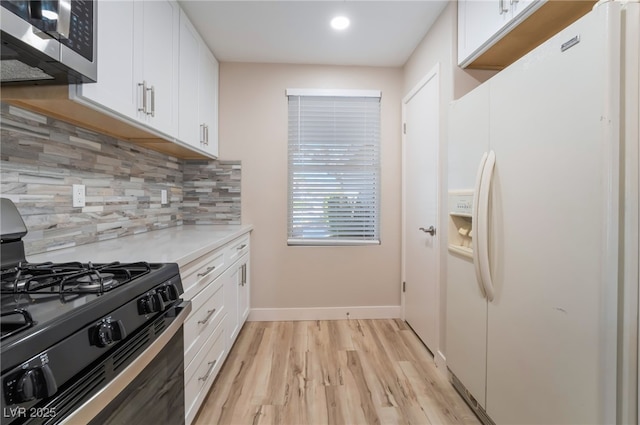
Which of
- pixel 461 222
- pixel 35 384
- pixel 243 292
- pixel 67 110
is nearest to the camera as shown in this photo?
pixel 35 384

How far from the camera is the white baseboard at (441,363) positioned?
1927mm

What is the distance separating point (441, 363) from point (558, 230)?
1.37 m

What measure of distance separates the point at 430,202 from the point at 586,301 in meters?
1.34

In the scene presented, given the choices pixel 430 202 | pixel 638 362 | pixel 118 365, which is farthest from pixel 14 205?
pixel 430 202

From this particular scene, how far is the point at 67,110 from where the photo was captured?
1.23 metres

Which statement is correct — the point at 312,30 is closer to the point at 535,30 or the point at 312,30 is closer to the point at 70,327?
the point at 535,30

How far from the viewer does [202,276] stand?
4.75 ft

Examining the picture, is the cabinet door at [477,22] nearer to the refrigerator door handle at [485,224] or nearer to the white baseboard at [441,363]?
the refrigerator door handle at [485,224]

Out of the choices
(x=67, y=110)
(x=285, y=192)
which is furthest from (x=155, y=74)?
(x=285, y=192)

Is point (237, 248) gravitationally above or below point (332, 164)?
below

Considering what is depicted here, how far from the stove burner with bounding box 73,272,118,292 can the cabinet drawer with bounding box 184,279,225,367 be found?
1.70ft

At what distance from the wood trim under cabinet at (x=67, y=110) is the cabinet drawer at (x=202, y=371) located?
1.21m

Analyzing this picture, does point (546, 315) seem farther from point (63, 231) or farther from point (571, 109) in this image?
point (63, 231)

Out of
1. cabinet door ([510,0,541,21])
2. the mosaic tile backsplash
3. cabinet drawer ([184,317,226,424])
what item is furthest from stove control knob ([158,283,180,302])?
cabinet door ([510,0,541,21])
